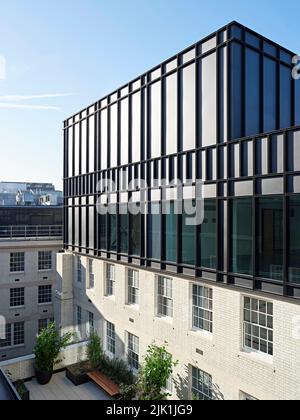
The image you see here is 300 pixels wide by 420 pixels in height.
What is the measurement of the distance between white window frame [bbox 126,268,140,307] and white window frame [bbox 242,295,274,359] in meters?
7.33

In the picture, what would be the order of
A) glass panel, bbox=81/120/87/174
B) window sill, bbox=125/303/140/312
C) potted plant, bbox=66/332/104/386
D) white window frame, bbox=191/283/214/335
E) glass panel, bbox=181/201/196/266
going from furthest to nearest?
glass panel, bbox=81/120/87/174, potted plant, bbox=66/332/104/386, window sill, bbox=125/303/140/312, glass panel, bbox=181/201/196/266, white window frame, bbox=191/283/214/335

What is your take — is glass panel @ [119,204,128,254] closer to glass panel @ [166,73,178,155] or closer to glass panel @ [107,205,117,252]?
glass panel @ [107,205,117,252]

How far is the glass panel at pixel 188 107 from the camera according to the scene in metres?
15.7

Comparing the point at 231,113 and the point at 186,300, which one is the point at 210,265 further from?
the point at 231,113

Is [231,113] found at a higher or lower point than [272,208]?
Answer: higher

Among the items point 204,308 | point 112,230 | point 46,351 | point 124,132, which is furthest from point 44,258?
point 204,308

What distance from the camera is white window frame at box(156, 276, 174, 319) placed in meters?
16.8

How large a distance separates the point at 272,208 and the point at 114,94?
13.7 metres

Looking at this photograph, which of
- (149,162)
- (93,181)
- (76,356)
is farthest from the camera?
(93,181)

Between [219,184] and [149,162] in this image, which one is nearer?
[219,184]

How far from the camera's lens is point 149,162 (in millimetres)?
18219

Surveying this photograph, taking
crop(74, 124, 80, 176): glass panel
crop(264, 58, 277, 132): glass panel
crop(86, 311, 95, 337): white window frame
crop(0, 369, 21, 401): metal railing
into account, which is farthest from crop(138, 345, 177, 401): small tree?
crop(74, 124, 80, 176): glass panel

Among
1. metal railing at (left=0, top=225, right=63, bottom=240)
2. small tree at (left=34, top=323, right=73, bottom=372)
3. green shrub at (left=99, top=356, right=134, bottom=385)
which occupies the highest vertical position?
metal railing at (left=0, top=225, right=63, bottom=240)
